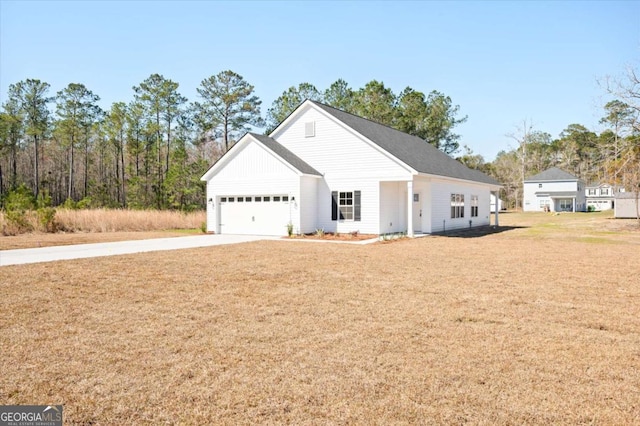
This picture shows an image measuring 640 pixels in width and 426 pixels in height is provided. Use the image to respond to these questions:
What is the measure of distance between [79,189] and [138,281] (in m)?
57.6

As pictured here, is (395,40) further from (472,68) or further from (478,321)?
(478,321)

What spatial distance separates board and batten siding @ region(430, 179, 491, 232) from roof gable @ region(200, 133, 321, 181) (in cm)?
639

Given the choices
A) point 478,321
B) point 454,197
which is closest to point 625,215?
point 454,197

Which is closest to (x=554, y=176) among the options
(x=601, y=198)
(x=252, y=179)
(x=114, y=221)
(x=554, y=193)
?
(x=554, y=193)

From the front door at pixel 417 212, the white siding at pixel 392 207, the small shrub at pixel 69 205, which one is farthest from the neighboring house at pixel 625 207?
the small shrub at pixel 69 205

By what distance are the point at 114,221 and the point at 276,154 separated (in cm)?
1121

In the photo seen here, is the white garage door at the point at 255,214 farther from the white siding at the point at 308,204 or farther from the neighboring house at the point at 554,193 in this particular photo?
the neighboring house at the point at 554,193

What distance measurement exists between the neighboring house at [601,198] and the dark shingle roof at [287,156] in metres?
63.8

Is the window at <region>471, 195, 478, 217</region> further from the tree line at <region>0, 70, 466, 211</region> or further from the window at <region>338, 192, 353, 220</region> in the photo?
the tree line at <region>0, 70, 466, 211</region>

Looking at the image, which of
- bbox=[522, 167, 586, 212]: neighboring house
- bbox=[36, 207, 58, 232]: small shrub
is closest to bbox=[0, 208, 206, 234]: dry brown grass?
bbox=[36, 207, 58, 232]: small shrub

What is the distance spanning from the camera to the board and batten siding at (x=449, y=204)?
21859 millimetres

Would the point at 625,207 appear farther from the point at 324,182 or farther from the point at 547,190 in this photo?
the point at 324,182

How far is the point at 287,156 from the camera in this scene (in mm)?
20656

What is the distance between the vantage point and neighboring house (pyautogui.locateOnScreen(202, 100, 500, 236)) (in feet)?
64.9
